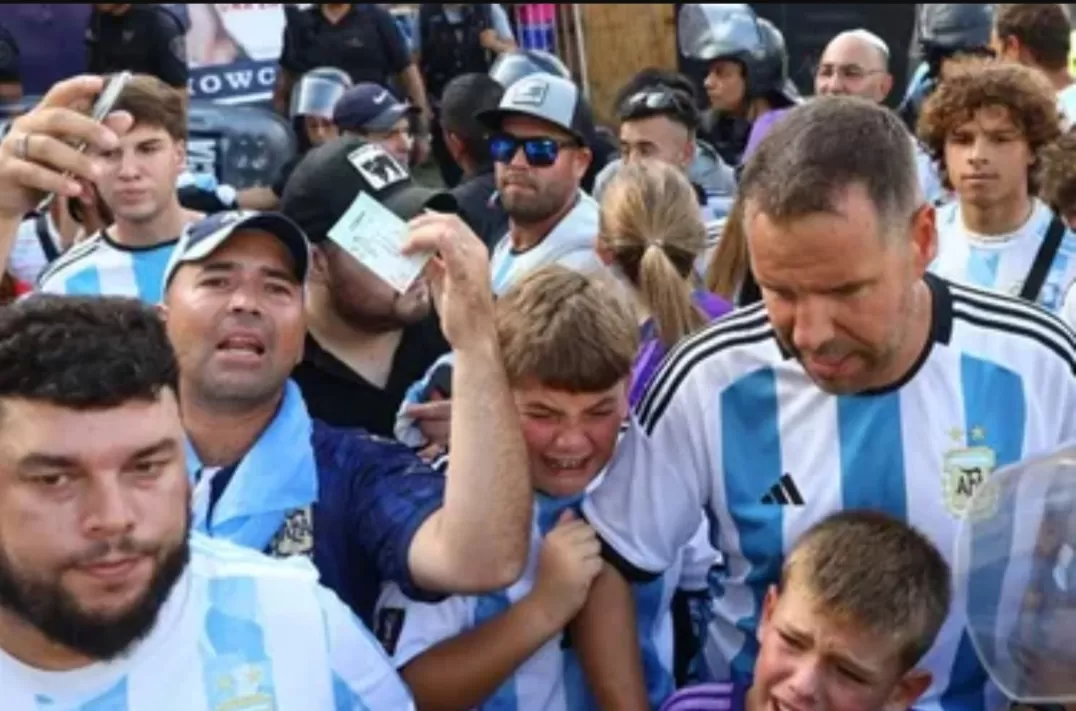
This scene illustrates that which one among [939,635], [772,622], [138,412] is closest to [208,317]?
[138,412]

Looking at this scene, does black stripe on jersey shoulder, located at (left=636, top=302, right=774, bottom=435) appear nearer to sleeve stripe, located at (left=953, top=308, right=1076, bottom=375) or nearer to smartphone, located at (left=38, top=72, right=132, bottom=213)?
sleeve stripe, located at (left=953, top=308, right=1076, bottom=375)

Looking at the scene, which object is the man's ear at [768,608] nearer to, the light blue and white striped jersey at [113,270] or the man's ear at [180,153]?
the light blue and white striped jersey at [113,270]

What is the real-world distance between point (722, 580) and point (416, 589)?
0.54 metres

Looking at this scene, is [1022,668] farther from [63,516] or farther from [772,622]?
[63,516]

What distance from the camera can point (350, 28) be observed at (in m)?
10.0

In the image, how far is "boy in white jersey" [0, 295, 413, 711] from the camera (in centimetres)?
218

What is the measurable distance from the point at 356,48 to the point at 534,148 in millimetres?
4230

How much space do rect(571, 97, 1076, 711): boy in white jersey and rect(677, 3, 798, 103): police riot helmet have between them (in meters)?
5.20

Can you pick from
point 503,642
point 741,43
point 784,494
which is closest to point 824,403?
point 784,494

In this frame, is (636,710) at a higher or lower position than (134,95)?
lower

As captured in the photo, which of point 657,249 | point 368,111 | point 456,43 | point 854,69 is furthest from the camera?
point 456,43

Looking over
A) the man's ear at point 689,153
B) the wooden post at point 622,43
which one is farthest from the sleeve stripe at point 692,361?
the wooden post at point 622,43

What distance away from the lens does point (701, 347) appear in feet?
9.52

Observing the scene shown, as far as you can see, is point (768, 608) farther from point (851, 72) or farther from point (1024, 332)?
point (851, 72)
